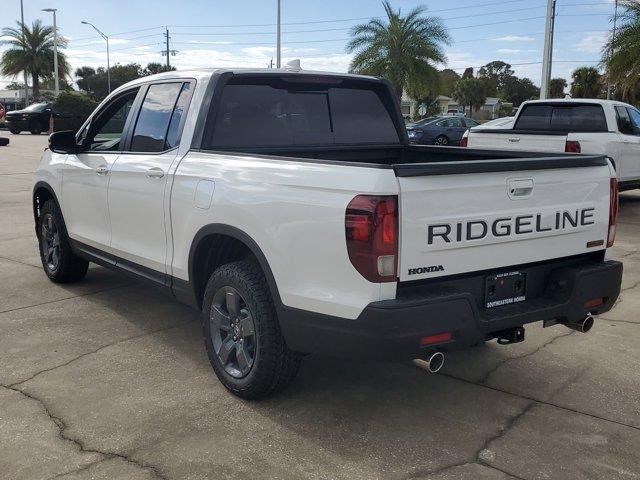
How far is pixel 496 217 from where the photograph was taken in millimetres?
3432

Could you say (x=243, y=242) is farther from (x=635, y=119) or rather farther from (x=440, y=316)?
(x=635, y=119)

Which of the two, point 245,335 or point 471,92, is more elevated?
point 471,92

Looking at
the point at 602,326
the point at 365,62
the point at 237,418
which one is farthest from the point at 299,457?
the point at 365,62

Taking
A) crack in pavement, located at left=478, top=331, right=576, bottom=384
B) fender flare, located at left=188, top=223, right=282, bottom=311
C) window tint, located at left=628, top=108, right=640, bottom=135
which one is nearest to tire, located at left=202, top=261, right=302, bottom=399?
fender flare, located at left=188, top=223, right=282, bottom=311

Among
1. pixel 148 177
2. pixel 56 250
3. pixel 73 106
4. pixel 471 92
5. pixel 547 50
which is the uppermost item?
pixel 471 92

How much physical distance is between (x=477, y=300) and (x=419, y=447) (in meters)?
0.78

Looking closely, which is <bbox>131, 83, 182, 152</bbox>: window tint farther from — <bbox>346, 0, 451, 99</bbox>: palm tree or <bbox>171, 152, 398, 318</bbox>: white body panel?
<bbox>346, 0, 451, 99</bbox>: palm tree

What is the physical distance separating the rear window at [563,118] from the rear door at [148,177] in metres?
8.76

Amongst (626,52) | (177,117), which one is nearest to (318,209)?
(177,117)

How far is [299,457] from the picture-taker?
332 cm

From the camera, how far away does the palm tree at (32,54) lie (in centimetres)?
5356

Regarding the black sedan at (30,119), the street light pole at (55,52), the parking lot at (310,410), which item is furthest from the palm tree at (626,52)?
the street light pole at (55,52)

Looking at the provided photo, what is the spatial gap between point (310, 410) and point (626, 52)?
24384mm

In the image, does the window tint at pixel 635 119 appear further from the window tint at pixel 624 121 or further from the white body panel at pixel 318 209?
the white body panel at pixel 318 209
